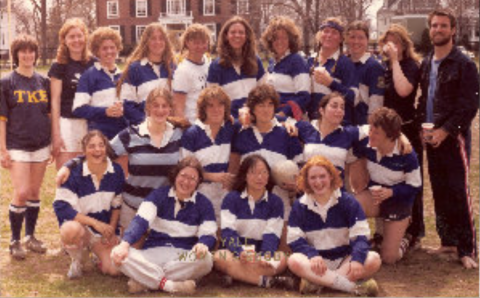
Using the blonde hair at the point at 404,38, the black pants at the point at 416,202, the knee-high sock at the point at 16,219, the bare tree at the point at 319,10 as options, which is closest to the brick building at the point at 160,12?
the bare tree at the point at 319,10

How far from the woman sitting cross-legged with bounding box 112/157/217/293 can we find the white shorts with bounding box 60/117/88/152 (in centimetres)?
127

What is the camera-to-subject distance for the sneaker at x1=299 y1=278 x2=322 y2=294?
15.8ft

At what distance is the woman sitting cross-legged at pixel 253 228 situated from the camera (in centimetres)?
499

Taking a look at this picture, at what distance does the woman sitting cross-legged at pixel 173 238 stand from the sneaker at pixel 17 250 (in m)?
1.38

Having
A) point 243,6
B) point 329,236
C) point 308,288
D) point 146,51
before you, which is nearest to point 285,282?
point 308,288

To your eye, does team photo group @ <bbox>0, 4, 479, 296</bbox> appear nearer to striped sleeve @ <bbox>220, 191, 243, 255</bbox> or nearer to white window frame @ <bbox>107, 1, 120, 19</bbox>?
striped sleeve @ <bbox>220, 191, 243, 255</bbox>

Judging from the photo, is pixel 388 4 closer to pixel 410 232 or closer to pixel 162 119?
pixel 410 232

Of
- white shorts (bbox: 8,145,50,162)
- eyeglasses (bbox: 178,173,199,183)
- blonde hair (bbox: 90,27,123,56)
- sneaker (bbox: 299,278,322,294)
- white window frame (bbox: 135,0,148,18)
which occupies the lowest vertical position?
sneaker (bbox: 299,278,322,294)

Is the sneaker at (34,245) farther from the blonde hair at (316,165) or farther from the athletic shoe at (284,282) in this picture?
the blonde hair at (316,165)

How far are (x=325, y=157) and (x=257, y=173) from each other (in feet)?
2.27

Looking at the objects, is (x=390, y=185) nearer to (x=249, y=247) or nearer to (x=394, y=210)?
(x=394, y=210)

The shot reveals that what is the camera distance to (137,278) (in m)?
4.86

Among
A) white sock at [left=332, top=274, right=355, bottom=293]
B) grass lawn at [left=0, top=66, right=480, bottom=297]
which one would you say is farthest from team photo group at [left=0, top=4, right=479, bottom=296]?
grass lawn at [left=0, top=66, right=480, bottom=297]

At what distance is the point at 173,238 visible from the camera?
202 inches
